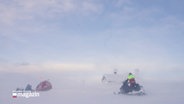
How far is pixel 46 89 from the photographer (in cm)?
6397

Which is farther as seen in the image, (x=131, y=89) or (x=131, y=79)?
(x=131, y=79)

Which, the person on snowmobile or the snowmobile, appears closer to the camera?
the snowmobile

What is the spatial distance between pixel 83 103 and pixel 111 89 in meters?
23.4

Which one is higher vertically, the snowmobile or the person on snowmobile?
the person on snowmobile

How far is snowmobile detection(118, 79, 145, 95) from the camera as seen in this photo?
62281mm

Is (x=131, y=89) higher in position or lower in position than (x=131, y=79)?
lower

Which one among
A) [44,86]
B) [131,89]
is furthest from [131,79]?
[44,86]

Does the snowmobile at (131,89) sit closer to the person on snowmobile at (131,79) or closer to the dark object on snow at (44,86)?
the person on snowmobile at (131,79)

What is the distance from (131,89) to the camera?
63.1 meters

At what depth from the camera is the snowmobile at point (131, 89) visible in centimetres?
6228

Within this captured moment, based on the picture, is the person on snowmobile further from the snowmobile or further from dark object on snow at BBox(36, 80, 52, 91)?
dark object on snow at BBox(36, 80, 52, 91)

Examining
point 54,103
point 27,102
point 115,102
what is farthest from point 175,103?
point 27,102

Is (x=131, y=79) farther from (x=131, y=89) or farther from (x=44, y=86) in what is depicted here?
(x=44, y=86)

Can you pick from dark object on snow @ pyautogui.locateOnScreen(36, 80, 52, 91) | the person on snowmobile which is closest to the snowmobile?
the person on snowmobile
